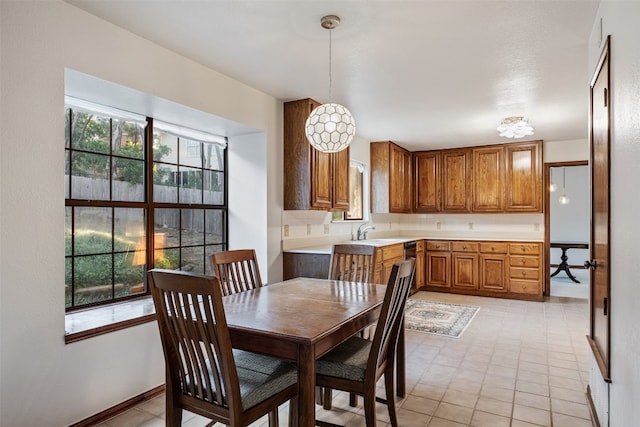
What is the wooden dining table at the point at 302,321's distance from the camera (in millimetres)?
1556

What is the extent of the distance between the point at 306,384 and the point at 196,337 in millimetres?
480

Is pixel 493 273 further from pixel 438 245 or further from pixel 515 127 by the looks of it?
pixel 515 127

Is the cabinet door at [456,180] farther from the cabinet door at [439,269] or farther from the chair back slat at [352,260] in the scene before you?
the chair back slat at [352,260]

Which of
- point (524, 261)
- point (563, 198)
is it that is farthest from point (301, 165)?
point (563, 198)

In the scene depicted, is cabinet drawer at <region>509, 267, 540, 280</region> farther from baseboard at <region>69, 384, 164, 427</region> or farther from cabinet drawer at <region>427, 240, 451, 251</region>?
baseboard at <region>69, 384, 164, 427</region>

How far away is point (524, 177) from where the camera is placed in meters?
5.68

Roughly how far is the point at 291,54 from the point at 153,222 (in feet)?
5.35

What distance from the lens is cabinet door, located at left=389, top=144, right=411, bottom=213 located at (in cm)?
573

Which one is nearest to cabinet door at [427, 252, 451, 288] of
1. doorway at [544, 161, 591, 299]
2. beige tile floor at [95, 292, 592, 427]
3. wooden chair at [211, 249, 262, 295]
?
beige tile floor at [95, 292, 592, 427]

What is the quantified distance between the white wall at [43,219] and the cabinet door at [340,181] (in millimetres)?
2146

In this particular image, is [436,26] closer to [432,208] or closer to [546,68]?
[546,68]

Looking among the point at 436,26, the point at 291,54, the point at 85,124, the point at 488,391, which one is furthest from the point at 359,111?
the point at 488,391

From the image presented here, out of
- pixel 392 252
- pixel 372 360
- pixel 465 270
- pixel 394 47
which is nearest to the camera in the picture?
pixel 372 360

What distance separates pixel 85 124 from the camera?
257 cm
